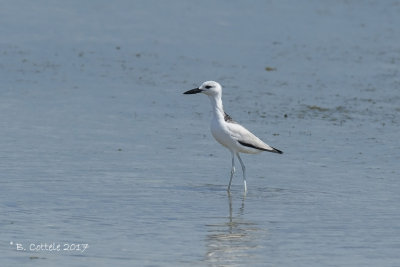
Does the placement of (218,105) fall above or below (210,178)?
above

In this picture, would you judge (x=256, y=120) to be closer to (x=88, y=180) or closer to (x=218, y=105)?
(x=218, y=105)

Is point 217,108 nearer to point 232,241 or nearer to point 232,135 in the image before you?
point 232,135

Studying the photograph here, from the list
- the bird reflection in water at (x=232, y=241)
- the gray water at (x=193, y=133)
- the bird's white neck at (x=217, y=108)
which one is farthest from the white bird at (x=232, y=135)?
the bird reflection in water at (x=232, y=241)

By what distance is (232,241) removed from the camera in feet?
36.2

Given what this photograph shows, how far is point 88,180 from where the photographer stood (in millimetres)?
14102

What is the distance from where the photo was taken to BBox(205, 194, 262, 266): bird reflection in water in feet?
33.4

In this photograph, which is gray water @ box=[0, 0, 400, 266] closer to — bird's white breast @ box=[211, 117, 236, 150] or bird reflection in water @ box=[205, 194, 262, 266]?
bird reflection in water @ box=[205, 194, 262, 266]

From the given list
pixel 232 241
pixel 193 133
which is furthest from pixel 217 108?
pixel 232 241

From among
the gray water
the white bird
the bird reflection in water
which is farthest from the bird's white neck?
the bird reflection in water

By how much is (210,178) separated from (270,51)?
40.2 feet

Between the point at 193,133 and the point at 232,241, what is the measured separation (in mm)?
7128

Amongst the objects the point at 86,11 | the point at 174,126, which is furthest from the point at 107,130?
the point at 86,11

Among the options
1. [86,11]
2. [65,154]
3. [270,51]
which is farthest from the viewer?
[86,11]

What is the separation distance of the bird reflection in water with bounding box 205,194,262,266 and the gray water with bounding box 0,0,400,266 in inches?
1.3
